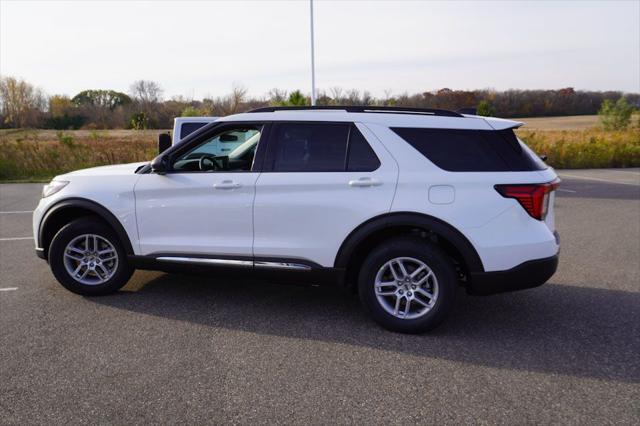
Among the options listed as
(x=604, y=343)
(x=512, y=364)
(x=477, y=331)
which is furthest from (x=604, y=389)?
(x=477, y=331)

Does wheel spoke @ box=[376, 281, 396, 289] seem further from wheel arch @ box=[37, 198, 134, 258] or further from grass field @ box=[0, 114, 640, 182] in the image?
grass field @ box=[0, 114, 640, 182]

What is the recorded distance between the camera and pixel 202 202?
4902 millimetres

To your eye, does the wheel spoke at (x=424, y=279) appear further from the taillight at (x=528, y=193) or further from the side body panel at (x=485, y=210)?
the taillight at (x=528, y=193)

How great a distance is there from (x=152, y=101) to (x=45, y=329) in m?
55.4

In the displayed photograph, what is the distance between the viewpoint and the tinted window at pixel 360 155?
14.8 ft

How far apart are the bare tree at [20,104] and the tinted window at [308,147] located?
209ft

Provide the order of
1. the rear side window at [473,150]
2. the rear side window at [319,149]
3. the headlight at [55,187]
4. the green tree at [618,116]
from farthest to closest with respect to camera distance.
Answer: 1. the green tree at [618,116]
2. the headlight at [55,187]
3. the rear side window at [319,149]
4. the rear side window at [473,150]

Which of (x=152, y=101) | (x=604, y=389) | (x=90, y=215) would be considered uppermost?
(x=152, y=101)

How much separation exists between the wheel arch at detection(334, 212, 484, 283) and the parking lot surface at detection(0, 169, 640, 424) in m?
0.57

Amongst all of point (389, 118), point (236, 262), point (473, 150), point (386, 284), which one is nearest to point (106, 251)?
point (236, 262)

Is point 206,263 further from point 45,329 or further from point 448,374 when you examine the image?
point 448,374

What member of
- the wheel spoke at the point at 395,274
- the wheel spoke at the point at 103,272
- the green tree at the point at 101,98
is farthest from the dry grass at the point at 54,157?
the green tree at the point at 101,98

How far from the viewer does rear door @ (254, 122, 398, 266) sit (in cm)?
448

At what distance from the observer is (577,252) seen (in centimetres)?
744
